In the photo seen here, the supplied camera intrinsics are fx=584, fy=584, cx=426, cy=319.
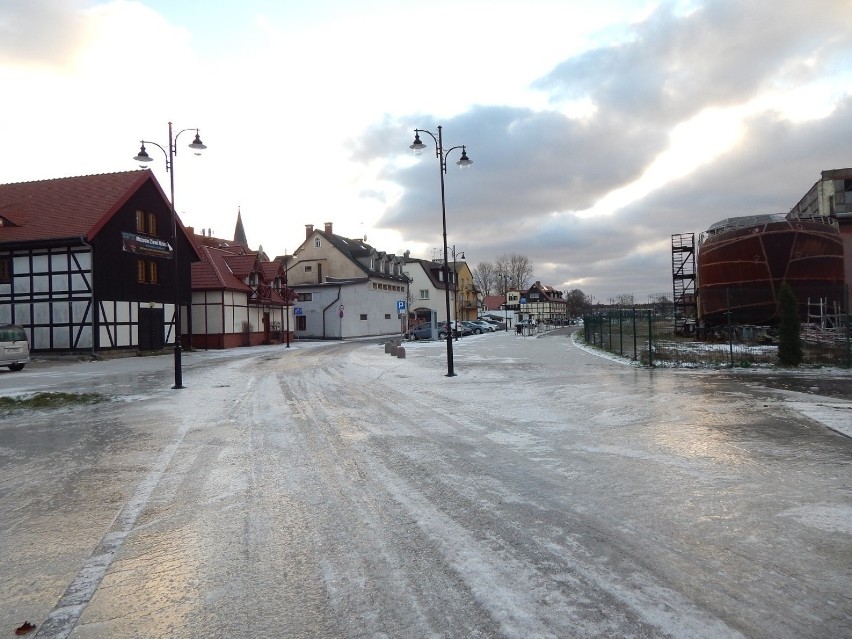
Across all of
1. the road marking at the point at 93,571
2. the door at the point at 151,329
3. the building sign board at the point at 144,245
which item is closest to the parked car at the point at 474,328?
the building sign board at the point at 144,245

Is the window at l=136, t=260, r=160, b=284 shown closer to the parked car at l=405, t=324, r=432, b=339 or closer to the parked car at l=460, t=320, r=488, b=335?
the parked car at l=405, t=324, r=432, b=339

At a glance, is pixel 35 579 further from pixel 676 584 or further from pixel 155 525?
pixel 676 584

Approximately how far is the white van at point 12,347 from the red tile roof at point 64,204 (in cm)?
672

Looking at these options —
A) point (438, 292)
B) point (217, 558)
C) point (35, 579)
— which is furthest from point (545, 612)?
point (438, 292)

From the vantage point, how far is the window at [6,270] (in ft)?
92.1

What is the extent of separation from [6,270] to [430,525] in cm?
Answer: 3107

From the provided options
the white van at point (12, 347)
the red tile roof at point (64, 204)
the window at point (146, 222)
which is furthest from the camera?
the window at point (146, 222)

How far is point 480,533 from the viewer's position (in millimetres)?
4703

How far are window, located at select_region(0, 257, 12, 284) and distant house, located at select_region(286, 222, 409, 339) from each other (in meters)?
24.4

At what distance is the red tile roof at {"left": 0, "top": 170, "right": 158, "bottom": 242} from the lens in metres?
27.7

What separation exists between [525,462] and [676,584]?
3331 millimetres

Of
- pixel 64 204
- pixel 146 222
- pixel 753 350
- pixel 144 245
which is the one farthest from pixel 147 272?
pixel 753 350

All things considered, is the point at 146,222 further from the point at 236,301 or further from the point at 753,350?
the point at 753,350

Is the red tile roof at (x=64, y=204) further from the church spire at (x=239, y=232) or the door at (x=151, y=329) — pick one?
the church spire at (x=239, y=232)
